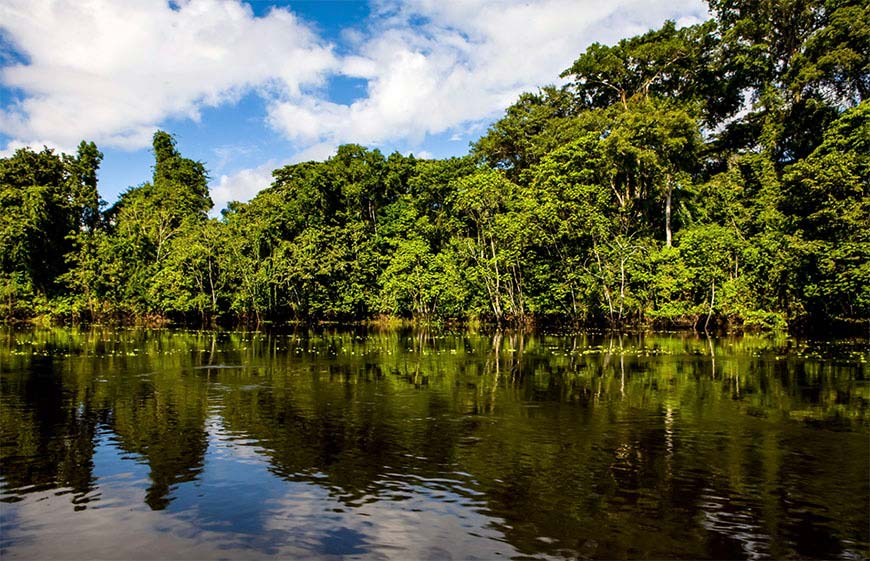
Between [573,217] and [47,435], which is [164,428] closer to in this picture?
[47,435]

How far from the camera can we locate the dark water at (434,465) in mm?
8047

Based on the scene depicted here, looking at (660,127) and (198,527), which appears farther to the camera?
(660,127)

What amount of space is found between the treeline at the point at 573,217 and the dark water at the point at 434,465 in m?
24.6

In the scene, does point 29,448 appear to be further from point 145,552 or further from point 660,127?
point 660,127

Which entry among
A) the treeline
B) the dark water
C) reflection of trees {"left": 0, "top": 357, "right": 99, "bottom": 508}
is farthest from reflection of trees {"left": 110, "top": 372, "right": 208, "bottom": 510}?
the treeline

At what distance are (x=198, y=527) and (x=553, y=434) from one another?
827cm

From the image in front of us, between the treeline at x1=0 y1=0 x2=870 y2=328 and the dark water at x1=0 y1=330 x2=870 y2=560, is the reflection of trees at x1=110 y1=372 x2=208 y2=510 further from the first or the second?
the treeline at x1=0 y1=0 x2=870 y2=328

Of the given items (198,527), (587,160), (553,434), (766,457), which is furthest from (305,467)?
(587,160)

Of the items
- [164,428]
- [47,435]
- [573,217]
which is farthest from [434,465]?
[573,217]

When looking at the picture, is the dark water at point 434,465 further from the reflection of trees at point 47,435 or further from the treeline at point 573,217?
the treeline at point 573,217

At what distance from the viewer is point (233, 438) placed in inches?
534

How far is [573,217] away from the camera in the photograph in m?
55.6

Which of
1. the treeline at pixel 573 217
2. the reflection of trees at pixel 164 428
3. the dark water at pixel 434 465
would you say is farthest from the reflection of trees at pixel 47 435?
the treeline at pixel 573 217

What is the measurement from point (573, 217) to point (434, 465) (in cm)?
4722
